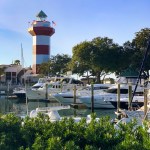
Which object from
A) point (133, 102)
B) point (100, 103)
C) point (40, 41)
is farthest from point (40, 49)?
point (133, 102)

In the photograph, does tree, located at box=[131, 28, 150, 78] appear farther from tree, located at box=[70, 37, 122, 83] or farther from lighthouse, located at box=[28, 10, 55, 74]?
lighthouse, located at box=[28, 10, 55, 74]

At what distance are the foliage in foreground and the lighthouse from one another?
84.6 m

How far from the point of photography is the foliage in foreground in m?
7.88

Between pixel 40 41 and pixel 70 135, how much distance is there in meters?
86.7

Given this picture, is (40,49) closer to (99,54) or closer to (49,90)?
(99,54)

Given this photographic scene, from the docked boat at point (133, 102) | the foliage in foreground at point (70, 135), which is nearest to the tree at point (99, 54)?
the docked boat at point (133, 102)

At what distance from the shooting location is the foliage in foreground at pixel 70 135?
7.88 metres

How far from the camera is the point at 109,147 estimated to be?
8336 mm

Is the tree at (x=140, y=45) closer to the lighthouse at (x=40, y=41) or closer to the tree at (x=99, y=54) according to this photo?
the tree at (x=99, y=54)

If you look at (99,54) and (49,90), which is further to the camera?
(99,54)

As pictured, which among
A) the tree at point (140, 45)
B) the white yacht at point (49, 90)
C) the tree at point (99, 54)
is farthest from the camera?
the tree at point (99, 54)

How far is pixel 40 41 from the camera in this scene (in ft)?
311

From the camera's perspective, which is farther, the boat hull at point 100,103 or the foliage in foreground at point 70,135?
the boat hull at point 100,103

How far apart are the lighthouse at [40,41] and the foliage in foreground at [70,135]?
278 ft
